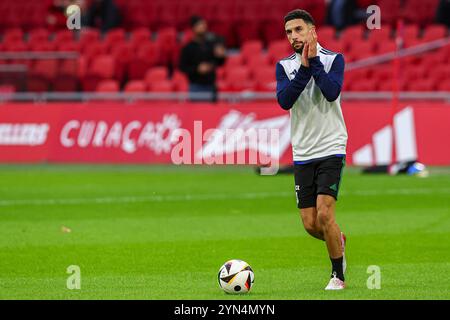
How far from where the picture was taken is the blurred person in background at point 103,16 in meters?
34.2

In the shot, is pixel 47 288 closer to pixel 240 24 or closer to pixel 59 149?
pixel 59 149

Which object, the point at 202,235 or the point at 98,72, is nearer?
the point at 202,235

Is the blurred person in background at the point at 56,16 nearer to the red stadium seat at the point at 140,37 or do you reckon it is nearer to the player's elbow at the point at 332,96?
the red stadium seat at the point at 140,37

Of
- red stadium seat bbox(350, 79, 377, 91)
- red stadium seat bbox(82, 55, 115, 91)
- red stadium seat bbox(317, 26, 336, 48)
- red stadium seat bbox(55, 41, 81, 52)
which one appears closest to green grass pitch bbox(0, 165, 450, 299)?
red stadium seat bbox(350, 79, 377, 91)

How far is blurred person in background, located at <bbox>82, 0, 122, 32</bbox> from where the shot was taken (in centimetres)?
3420

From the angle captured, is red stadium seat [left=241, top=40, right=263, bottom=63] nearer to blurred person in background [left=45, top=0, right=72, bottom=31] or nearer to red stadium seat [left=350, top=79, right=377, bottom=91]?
red stadium seat [left=350, top=79, right=377, bottom=91]

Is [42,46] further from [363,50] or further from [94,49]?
[363,50]

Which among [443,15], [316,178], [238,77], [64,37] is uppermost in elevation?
[64,37]

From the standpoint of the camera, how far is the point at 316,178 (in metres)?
10.6

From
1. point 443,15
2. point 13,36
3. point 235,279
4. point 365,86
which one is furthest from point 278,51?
point 235,279

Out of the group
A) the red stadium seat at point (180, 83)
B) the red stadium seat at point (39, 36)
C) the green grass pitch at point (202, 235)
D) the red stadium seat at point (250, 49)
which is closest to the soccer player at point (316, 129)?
the green grass pitch at point (202, 235)

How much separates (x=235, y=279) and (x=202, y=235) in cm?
462

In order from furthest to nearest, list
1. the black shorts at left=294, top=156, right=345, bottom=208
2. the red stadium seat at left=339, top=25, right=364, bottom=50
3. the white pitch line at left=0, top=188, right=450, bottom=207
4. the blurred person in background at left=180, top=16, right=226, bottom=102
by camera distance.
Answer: the red stadium seat at left=339, top=25, right=364, bottom=50, the blurred person in background at left=180, top=16, right=226, bottom=102, the white pitch line at left=0, top=188, right=450, bottom=207, the black shorts at left=294, top=156, right=345, bottom=208
